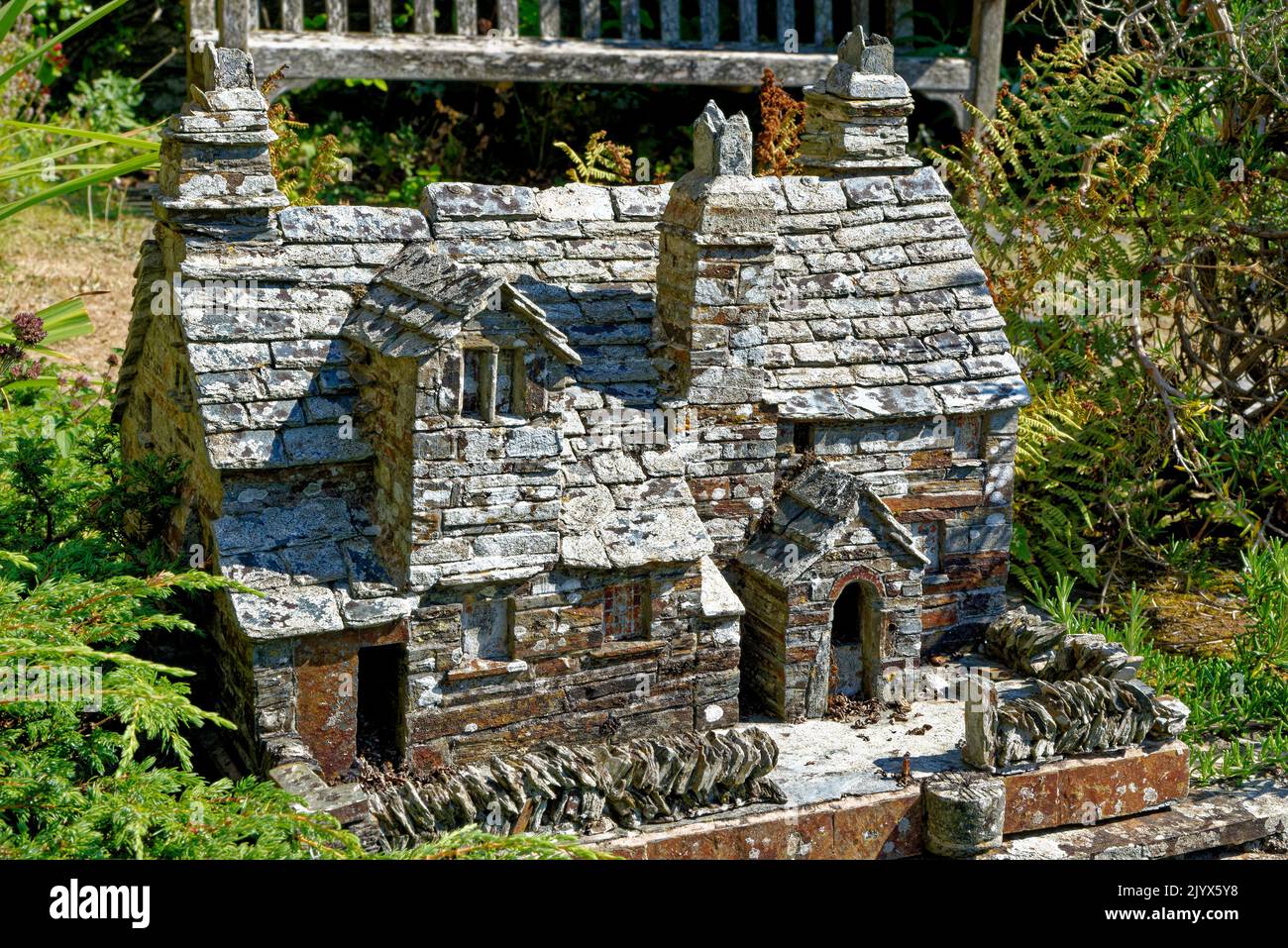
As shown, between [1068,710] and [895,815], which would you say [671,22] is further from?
[895,815]

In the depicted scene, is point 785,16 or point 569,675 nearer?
point 569,675

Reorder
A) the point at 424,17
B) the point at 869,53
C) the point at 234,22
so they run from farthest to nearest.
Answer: the point at 424,17 < the point at 234,22 < the point at 869,53

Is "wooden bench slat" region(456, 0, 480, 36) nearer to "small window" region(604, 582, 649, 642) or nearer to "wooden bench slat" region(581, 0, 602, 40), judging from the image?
"wooden bench slat" region(581, 0, 602, 40)

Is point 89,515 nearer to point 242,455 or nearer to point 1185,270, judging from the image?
point 242,455

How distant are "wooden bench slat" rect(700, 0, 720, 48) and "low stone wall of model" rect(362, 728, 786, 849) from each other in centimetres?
835

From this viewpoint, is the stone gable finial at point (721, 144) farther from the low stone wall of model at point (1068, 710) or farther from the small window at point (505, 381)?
the low stone wall of model at point (1068, 710)

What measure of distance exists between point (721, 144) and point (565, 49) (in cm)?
597

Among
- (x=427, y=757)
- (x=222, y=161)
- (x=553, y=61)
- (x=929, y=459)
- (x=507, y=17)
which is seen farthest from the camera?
(x=553, y=61)

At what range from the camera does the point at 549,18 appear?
50.1 feet

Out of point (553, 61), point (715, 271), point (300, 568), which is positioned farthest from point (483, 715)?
point (553, 61)

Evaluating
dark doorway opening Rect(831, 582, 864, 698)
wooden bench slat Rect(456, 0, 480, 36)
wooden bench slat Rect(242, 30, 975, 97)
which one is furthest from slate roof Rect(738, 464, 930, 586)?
wooden bench slat Rect(456, 0, 480, 36)

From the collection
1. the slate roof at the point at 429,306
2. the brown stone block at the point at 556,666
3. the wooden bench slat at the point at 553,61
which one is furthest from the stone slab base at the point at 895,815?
the wooden bench slat at the point at 553,61

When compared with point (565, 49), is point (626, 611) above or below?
below

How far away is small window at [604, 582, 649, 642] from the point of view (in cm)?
940
